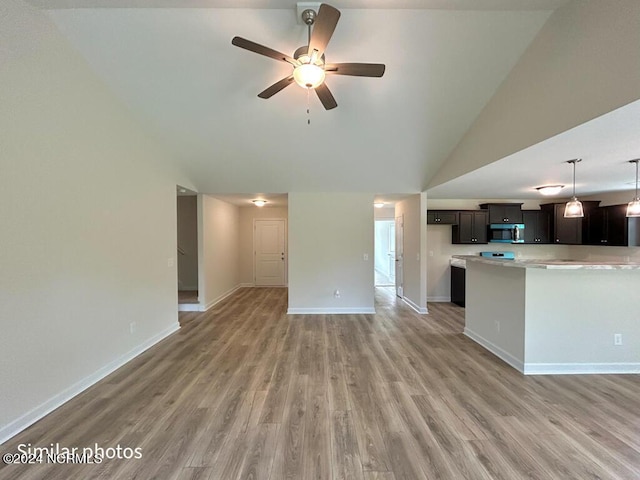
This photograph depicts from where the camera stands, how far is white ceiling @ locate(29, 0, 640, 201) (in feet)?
7.82

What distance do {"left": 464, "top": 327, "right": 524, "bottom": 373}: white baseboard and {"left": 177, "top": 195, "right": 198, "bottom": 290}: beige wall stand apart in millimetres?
6333

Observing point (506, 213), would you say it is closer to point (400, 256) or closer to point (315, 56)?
point (400, 256)

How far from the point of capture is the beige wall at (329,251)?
552cm

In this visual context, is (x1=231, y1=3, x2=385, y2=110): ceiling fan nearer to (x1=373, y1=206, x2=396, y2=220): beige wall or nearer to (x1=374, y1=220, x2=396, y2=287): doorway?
(x1=373, y1=206, x2=396, y2=220): beige wall

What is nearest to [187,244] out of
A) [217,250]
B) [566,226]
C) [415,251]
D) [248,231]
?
[217,250]

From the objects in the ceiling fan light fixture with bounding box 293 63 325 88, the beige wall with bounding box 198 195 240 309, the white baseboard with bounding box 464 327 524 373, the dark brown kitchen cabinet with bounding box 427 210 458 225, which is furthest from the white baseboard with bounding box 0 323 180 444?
the dark brown kitchen cabinet with bounding box 427 210 458 225

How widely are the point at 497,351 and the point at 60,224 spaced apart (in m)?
4.96

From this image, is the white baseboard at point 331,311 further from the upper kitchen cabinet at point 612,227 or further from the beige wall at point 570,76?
the upper kitchen cabinet at point 612,227

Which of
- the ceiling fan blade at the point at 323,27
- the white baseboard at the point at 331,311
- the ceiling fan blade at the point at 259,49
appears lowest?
the white baseboard at the point at 331,311

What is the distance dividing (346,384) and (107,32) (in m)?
→ 4.07

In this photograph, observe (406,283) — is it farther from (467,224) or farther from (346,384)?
(346,384)

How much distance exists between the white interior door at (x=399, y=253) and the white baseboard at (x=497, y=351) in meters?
2.57

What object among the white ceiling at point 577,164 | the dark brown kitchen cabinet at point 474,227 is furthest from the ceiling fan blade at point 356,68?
the dark brown kitchen cabinet at point 474,227

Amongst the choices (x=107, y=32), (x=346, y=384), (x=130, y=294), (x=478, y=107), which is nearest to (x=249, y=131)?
(x=107, y=32)
